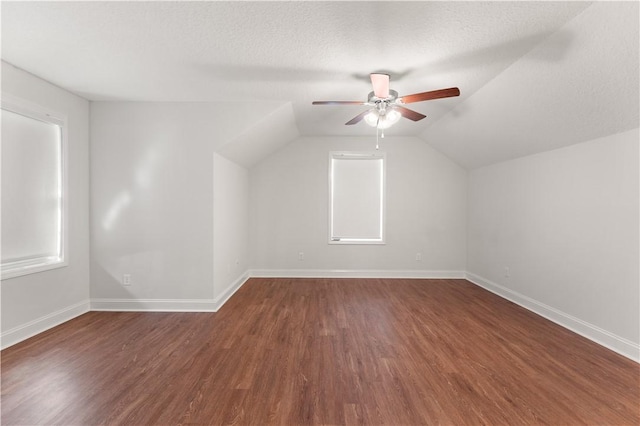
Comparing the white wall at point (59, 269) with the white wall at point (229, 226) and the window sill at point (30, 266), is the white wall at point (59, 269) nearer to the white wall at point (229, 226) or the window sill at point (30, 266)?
the window sill at point (30, 266)

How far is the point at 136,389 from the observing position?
2062 millimetres

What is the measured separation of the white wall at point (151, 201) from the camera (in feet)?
12.0

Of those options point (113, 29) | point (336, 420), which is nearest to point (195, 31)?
point (113, 29)

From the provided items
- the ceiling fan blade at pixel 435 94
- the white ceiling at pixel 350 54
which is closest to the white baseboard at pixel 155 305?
the white ceiling at pixel 350 54

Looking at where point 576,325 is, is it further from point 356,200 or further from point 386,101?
point 356,200

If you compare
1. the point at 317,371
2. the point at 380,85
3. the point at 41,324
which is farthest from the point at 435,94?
the point at 41,324

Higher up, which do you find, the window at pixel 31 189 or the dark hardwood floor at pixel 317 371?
the window at pixel 31 189

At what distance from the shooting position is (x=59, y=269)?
3.22 metres

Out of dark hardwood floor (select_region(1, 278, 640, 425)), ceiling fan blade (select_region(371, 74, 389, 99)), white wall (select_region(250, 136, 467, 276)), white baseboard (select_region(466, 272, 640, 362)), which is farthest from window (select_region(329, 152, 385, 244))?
ceiling fan blade (select_region(371, 74, 389, 99))

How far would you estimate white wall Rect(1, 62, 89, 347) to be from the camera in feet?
8.92

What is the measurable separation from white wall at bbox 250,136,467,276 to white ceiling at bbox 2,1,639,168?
178 cm

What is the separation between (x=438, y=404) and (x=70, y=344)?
129 inches

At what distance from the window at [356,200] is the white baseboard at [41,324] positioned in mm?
3845

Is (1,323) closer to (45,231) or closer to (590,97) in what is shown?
(45,231)
